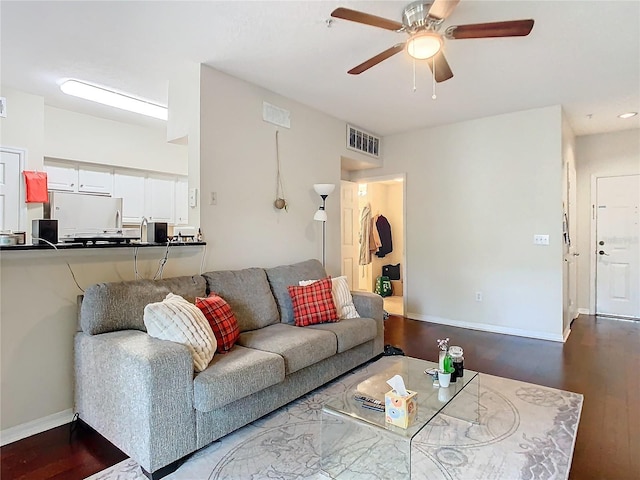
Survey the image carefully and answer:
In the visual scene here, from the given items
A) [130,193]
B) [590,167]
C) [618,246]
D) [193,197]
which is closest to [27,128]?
[130,193]

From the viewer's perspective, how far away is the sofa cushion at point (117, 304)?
2197mm

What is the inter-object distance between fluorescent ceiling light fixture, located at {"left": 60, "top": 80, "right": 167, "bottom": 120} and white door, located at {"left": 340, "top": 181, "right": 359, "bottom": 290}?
260 cm

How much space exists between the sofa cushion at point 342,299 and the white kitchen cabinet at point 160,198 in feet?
9.85

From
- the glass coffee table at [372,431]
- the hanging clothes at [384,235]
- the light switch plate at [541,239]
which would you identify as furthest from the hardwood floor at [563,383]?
the hanging clothes at [384,235]

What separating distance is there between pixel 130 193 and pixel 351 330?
12.4ft

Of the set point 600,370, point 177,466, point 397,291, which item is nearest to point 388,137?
point 397,291

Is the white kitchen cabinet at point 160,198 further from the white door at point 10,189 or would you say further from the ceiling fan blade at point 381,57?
the ceiling fan blade at point 381,57

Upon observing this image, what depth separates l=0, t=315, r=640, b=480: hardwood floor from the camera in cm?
195

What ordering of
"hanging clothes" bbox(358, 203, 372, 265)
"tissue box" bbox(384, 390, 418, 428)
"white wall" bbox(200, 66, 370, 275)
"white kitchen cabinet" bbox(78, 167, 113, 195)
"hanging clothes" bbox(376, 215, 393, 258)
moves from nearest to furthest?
"tissue box" bbox(384, 390, 418, 428), "white wall" bbox(200, 66, 370, 275), "white kitchen cabinet" bbox(78, 167, 113, 195), "hanging clothes" bbox(358, 203, 372, 265), "hanging clothes" bbox(376, 215, 393, 258)

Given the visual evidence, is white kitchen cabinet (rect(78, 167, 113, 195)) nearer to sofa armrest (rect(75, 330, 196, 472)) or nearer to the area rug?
sofa armrest (rect(75, 330, 196, 472))

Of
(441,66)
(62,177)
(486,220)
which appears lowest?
(486,220)

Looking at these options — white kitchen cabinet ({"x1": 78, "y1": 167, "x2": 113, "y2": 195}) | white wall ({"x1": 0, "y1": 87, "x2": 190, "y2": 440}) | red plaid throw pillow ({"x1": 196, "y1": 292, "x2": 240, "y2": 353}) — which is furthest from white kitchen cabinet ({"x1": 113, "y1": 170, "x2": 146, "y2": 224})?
red plaid throw pillow ({"x1": 196, "y1": 292, "x2": 240, "y2": 353})

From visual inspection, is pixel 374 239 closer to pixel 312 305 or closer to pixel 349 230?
pixel 349 230

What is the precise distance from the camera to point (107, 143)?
4.77 metres
